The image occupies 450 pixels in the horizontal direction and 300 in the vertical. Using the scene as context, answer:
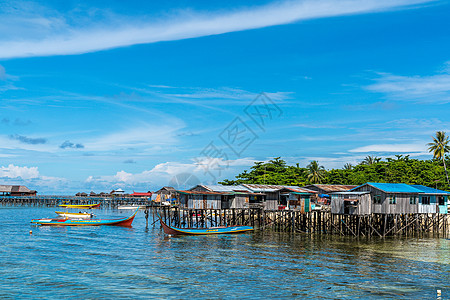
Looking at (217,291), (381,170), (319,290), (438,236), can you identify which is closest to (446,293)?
(319,290)

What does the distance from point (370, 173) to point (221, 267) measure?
228 ft

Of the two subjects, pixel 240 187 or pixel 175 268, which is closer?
pixel 175 268

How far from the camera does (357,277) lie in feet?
90.9

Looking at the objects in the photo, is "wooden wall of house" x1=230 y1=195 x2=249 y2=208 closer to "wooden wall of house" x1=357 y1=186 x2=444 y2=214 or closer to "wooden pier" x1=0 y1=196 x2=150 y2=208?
"wooden wall of house" x1=357 y1=186 x2=444 y2=214

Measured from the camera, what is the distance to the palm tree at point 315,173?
3957 inches

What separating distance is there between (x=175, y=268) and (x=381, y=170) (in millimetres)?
72700

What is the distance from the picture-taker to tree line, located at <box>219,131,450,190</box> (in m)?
78.6

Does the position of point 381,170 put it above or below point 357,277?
above

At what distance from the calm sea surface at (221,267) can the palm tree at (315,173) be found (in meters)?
52.2

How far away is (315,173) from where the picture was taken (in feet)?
330

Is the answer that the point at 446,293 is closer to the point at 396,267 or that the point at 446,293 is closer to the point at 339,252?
the point at 396,267

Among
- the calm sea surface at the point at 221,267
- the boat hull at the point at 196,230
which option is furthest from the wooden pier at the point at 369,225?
the boat hull at the point at 196,230

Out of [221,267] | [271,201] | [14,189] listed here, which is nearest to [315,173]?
[271,201]

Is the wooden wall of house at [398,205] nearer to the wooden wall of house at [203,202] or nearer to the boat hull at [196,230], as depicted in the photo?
the boat hull at [196,230]
